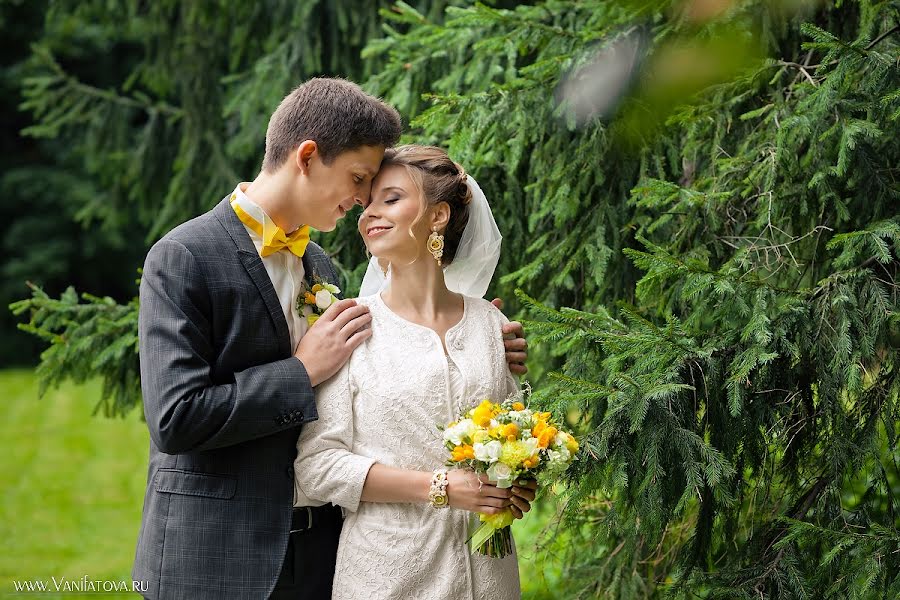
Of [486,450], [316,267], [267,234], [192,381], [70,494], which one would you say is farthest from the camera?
[70,494]

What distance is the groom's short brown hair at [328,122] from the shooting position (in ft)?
8.73

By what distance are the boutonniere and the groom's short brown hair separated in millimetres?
382

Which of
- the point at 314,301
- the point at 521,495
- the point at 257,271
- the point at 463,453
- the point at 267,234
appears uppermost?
the point at 267,234

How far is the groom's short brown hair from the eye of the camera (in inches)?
105

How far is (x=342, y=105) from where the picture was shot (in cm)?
267

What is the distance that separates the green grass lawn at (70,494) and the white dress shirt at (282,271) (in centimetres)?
221

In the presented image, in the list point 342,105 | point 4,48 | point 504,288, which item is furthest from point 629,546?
point 4,48

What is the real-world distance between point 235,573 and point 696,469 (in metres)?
1.30

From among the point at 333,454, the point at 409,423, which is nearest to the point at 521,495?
the point at 409,423

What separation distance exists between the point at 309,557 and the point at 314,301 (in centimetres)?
75

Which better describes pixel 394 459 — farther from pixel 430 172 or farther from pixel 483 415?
pixel 430 172

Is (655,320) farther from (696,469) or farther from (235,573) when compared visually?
(235,573)

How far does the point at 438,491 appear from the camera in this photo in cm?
251

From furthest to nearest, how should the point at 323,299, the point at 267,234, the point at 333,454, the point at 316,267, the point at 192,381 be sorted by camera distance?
1. the point at 316,267
2. the point at 323,299
3. the point at 267,234
4. the point at 333,454
5. the point at 192,381
